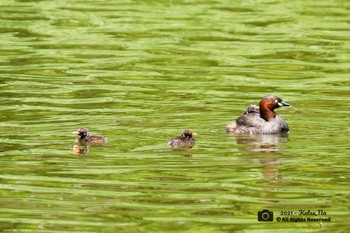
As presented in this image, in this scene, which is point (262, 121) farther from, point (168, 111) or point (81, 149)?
point (81, 149)

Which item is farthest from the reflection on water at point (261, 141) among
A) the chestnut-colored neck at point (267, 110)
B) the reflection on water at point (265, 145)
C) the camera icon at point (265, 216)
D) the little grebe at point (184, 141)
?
the camera icon at point (265, 216)

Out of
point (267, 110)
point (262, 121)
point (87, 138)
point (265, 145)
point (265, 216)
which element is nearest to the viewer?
point (265, 216)

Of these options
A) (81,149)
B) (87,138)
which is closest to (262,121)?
(87,138)

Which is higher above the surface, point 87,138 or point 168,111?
point 87,138

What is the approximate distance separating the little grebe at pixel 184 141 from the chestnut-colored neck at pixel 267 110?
2107 millimetres

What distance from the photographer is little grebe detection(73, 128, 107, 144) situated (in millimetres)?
15873

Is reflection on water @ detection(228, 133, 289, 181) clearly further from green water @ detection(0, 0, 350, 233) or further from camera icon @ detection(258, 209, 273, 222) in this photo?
camera icon @ detection(258, 209, 273, 222)

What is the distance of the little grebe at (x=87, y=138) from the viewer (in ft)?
52.1

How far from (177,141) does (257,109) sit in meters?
2.78

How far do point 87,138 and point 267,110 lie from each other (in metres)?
3.17

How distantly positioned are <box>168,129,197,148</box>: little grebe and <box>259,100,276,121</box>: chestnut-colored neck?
211cm

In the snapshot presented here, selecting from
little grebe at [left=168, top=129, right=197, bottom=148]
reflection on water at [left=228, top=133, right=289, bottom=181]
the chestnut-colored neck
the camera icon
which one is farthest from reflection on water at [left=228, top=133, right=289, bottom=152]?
the camera icon

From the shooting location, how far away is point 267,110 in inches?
712

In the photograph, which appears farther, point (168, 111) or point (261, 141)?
point (168, 111)
